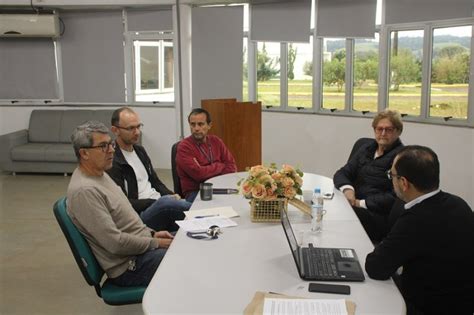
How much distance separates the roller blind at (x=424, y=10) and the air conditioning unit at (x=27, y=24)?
4.99m

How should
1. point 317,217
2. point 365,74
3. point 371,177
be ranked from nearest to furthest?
point 317,217 → point 371,177 → point 365,74

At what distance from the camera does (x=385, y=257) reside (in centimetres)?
195

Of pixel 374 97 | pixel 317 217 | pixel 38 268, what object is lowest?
pixel 38 268

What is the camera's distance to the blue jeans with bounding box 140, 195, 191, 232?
330 cm

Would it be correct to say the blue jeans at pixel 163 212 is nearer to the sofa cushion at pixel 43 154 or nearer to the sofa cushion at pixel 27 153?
the sofa cushion at pixel 43 154

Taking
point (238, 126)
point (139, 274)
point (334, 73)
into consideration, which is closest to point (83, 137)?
point (139, 274)

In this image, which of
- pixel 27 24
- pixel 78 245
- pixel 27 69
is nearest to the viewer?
pixel 78 245

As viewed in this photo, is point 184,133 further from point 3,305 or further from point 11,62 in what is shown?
point 3,305

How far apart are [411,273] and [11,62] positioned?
25.0 ft

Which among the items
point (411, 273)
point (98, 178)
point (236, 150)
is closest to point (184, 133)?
point (236, 150)

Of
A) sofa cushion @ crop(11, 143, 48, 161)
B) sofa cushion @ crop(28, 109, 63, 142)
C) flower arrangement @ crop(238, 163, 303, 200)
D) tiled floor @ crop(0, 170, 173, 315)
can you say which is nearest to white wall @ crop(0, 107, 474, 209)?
sofa cushion @ crop(28, 109, 63, 142)

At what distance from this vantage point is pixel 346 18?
630 centimetres

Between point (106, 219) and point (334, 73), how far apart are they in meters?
4.91

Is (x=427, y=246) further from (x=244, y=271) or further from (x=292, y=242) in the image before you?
(x=244, y=271)
